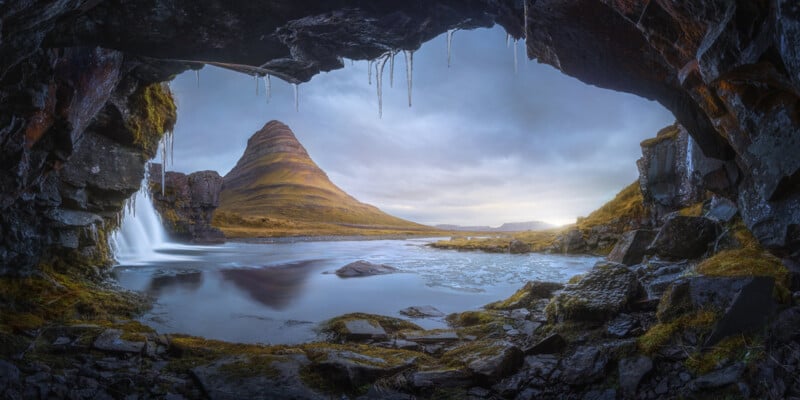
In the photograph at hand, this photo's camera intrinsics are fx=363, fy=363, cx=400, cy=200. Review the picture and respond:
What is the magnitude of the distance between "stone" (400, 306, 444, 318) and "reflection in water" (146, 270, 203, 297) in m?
8.98

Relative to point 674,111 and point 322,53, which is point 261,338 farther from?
point 674,111

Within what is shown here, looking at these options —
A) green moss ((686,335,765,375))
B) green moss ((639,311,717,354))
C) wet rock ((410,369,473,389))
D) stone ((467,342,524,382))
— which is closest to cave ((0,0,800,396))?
green moss ((639,311,717,354))

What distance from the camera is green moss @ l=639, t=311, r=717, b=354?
5.03 metres

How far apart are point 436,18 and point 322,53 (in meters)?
3.20

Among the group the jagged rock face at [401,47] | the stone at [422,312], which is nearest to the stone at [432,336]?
the stone at [422,312]

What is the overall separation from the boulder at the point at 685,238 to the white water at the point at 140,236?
75.2 feet

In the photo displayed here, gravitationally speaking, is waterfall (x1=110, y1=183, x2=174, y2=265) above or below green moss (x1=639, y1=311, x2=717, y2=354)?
above

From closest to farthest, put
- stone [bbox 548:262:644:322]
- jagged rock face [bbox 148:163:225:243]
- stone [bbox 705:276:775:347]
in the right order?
stone [bbox 705:276:775:347]
stone [bbox 548:262:644:322]
jagged rock face [bbox 148:163:225:243]

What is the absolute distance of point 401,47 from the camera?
10000 millimetres

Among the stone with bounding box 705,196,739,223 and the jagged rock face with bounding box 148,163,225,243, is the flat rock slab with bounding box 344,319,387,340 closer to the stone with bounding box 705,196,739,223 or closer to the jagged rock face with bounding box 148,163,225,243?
the stone with bounding box 705,196,739,223

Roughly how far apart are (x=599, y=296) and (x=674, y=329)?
1.88 metres

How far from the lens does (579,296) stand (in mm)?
7238

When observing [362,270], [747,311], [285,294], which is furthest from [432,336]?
[362,270]

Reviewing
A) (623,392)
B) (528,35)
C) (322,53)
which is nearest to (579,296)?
(623,392)
